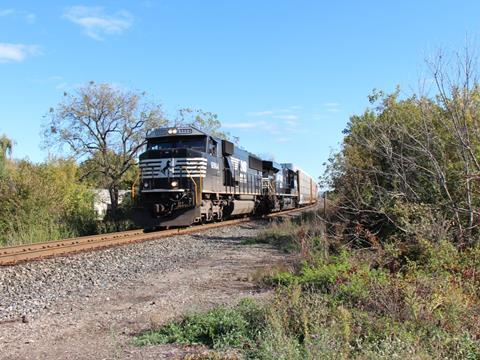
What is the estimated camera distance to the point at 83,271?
10117mm

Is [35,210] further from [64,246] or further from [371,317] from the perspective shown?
[371,317]

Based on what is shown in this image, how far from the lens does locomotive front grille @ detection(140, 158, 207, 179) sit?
1767cm

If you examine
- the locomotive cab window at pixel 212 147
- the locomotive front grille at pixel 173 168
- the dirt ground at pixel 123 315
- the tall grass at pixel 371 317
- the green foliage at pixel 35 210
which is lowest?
the dirt ground at pixel 123 315

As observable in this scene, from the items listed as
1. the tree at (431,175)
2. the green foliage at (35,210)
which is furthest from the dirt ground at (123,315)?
the green foliage at (35,210)

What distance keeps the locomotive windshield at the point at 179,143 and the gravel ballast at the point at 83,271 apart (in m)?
4.78

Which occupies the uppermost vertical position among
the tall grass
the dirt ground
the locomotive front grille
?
the locomotive front grille

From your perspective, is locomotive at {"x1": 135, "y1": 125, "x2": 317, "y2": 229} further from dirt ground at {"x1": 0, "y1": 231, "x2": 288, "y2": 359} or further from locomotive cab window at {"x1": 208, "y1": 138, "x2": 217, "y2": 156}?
dirt ground at {"x1": 0, "y1": 231, "x2": 288, "y2": 359}

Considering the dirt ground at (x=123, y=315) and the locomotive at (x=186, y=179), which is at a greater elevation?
the locomotive at (x=186, y=179)

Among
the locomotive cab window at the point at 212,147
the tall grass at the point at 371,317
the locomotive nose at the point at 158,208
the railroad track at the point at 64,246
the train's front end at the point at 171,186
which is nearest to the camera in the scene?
the tall grass at the point at 371,317

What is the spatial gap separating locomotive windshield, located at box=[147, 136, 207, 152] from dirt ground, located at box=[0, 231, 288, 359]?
9355 millimetres

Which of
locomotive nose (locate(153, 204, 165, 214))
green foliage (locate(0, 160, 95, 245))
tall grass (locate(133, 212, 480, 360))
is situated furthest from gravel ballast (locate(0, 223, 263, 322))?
green foliage (locate(0, 160, 95, 245))

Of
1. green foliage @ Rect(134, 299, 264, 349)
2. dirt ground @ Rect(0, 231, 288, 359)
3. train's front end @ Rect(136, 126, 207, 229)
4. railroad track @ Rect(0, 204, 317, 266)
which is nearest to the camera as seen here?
dirt ground @ Rect(0, 231, 288, 359)

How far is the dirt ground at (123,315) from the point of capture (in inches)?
195

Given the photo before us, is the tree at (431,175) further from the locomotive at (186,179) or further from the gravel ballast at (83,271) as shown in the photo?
the locomotive at (186,179)
